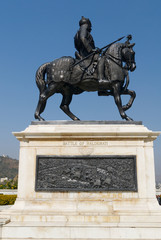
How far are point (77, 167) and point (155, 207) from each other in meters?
3.02

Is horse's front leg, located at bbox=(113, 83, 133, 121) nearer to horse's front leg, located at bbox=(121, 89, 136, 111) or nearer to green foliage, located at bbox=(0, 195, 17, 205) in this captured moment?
horse's front leg, located at bbox=(121, 89, 136, 111)

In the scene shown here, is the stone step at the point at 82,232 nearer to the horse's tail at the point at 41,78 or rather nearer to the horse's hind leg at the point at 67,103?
the horse's hind leg at the point at 67,103

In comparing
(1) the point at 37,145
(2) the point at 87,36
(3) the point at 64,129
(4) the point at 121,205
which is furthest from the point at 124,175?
(2) the point at 87,36

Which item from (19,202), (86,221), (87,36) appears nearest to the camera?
(86,221)

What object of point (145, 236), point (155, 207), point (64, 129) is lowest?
point (145, 236)

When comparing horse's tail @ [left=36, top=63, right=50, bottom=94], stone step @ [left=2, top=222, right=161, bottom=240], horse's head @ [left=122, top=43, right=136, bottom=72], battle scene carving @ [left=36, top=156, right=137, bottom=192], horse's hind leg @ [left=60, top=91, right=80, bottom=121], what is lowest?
stone step @ [left=2, top=222, right=161, bottom=240]

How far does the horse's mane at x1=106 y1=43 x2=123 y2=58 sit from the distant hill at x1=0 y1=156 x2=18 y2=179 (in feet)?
322

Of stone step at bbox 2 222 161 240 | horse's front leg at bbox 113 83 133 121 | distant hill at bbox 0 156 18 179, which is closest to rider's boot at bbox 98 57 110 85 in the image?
horse's front leg at bbox 113 83 133 121

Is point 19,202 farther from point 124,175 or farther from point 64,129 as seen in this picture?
point 124,175

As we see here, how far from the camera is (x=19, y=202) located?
8.88 metres

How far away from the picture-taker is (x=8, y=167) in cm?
11431

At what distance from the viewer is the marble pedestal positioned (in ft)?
25.7

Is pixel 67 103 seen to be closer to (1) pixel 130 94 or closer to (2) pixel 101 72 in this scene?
(2) pixel 101 72

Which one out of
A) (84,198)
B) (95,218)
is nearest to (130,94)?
(84,198)
